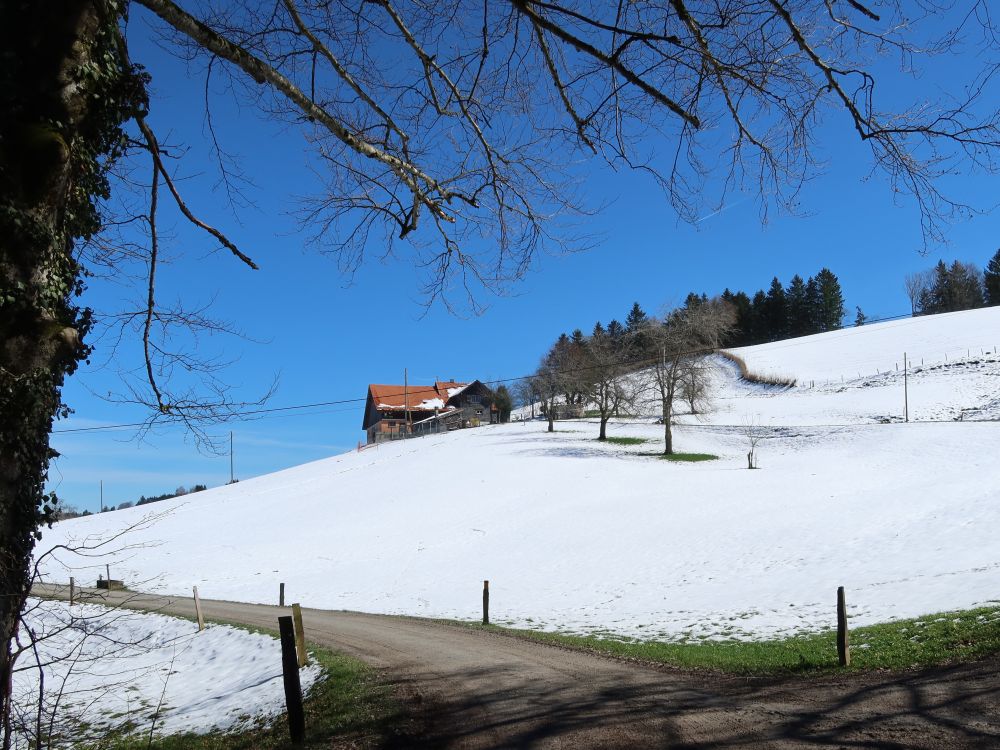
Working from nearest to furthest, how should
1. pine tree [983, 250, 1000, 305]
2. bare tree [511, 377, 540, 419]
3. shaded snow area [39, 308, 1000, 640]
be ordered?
shaded snow area [39, 308, 1000, 640]
bare tree [511, 377, 540, 419]
pine tree [983, 250, 1000, 305]

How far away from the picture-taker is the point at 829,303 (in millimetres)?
110750

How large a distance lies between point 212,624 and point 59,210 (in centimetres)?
1562

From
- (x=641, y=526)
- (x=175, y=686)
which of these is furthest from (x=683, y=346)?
(x=175, y=686)

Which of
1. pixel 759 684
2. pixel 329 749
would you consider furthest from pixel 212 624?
pixel 759 684

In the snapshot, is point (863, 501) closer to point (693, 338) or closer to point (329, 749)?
point (693, 338)

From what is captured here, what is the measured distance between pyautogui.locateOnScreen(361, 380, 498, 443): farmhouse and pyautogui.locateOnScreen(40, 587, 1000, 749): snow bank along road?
69.6m

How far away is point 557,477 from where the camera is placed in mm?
39062

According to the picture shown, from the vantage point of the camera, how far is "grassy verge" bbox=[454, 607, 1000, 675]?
304 inches

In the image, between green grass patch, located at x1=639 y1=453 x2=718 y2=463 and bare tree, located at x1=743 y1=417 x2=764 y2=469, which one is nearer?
green grass patch, located at x1=639 y1=453 x2=718 y2=463

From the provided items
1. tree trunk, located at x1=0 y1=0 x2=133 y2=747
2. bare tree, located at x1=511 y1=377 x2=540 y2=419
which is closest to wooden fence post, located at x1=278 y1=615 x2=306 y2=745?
tree trunk, located at x1=0 y1=0 x2=133 y2=747

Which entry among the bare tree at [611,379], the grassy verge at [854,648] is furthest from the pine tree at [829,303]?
the grassy verge at [854,648]

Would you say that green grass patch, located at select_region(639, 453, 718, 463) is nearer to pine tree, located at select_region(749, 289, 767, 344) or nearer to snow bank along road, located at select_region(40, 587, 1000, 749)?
snow bank along road, located at select_region(40, 587, 1000, 749)

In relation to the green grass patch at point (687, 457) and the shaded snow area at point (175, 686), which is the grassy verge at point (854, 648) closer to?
the shaded snow area at point (175, 686)

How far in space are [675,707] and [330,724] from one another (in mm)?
3385
